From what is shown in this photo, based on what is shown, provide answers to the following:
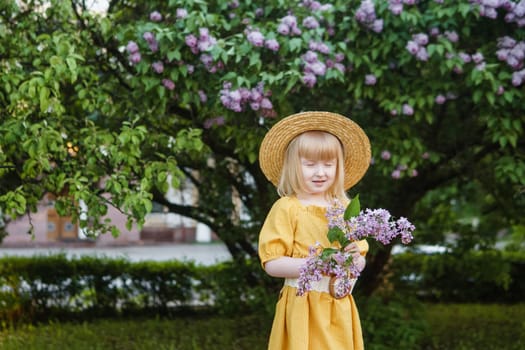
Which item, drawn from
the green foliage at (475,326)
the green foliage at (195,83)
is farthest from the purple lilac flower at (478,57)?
the green foliage at (475,326)

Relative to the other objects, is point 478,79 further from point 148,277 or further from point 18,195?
point 148,277

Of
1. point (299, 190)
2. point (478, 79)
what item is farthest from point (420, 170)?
point (299, 190)

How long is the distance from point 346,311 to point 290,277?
0.28m

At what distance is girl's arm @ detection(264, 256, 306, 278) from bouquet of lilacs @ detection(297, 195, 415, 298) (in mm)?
106

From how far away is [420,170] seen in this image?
580cm

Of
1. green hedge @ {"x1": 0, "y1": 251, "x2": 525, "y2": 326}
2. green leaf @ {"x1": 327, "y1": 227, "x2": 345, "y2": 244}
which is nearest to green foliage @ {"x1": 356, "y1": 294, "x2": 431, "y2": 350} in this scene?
green hedge @ {"x1": 0, "y1": 251, "x2": 525, "y2": 326}

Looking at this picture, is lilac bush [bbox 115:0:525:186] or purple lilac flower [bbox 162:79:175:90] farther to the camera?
purple lilac flower [bbox 162:79:175:90]

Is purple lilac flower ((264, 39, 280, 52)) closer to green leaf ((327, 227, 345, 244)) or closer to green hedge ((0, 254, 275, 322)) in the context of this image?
green leaf ((327, 227, 345, 244))

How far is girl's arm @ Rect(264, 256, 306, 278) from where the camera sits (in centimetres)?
288

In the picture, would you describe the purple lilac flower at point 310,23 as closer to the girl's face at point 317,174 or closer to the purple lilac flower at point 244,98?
the purple lilac flower at point 244,98

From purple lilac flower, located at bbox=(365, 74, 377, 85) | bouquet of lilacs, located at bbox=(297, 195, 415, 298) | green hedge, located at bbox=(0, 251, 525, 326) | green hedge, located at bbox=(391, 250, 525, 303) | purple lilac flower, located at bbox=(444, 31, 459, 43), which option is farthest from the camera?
green hedge, located at bbox=(391, 250, 525, 303)

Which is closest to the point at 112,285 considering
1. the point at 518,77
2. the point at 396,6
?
the point at 396,6

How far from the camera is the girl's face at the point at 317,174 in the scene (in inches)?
118

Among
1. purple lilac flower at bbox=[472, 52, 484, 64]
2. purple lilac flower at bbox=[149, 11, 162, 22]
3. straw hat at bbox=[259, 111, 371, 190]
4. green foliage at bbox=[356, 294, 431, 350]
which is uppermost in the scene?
purple lilac flower at bbox=[149, 11, 162, 22]
